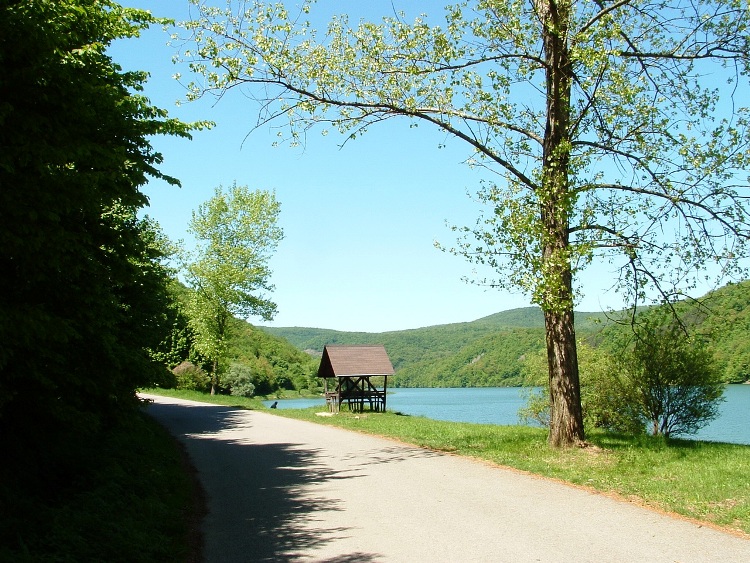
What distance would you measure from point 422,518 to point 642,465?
5.14 metres

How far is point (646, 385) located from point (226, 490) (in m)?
12.3

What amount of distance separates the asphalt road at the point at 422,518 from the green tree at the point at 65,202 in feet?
7.87

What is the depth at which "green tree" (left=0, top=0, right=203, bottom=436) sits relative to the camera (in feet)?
18.5

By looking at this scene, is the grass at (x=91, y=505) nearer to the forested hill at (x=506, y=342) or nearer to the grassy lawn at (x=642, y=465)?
the grassy lawn at (x=642, y=465)

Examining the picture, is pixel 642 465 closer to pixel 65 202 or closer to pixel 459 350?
pixel 65 202

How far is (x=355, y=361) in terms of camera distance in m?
34.5

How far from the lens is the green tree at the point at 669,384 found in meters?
16.5

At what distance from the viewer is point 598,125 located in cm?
1315

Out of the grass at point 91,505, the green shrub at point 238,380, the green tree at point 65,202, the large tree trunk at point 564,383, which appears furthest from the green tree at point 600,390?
the green shrub at point 238,380

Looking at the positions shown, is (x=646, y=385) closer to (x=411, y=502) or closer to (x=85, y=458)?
(x=411, y=502)

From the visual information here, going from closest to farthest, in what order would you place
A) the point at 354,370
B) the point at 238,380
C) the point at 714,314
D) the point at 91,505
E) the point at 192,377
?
the point at 91,505 → the point at 714,314 → the point at 354,370 → the point at 192,377 → the point at 238,380

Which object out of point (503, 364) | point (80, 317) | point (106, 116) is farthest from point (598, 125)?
point (503, 364)

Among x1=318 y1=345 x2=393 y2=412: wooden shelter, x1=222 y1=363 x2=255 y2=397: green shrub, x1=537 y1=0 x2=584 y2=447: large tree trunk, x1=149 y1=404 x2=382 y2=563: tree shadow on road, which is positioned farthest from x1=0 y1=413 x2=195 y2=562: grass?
x1=222 y1=363 x2=255 y2=397: green shrub

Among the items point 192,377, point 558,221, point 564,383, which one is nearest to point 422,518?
point 564,383
